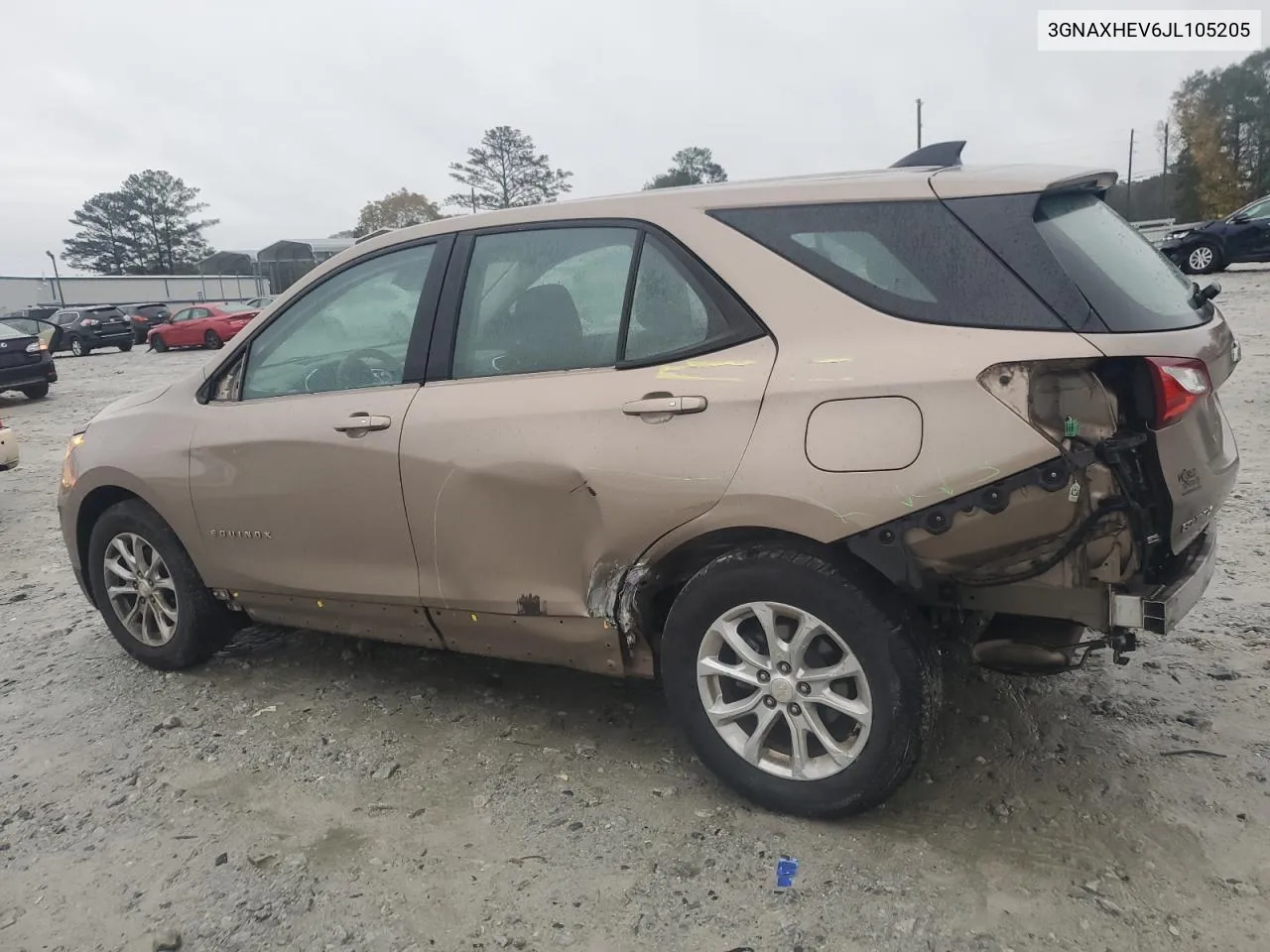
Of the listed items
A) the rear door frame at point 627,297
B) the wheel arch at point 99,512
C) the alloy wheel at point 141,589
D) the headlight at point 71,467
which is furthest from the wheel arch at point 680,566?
the headlight at point 71,467

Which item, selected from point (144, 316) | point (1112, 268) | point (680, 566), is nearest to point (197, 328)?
point (144, 316)

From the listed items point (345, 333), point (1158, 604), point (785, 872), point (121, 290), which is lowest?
point (785, 872)

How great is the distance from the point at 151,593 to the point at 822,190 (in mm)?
3172

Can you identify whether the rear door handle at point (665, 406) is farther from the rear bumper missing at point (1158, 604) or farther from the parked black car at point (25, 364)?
the parked black car at point (25, 364)

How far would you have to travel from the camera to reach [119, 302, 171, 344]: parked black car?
33772 millimetres

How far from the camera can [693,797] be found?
2932mm

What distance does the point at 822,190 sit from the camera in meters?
2.71

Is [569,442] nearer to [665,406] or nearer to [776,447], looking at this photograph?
[665,406]

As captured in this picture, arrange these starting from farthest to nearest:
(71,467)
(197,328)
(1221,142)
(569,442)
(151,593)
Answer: (1221,142) < (197,328) < (71,467) < (151,593) < (569,442)

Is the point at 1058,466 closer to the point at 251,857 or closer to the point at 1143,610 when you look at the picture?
the point at 1143,610

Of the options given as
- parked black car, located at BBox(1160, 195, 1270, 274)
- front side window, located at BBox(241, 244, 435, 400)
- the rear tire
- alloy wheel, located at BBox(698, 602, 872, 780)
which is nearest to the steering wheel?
front side window, located at BBox(241, 244, 435, 400)

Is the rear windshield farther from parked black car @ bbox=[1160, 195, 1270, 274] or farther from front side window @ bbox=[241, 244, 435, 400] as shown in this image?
parked black car @ bbox=[1160, 195, 1270, 274]

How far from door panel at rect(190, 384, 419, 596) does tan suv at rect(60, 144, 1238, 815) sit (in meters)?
0.01

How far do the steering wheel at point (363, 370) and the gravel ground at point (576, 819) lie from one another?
1.24 metres
